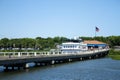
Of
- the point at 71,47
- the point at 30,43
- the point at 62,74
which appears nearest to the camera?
the point at 62,74

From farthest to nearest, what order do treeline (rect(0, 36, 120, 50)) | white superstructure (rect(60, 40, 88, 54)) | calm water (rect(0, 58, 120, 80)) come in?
treeline (rect(0, 36, 120, 50)) < white superstructure (rect(60, 40, 88, 54)) < calm water (rect(0, 58, 120, 80))

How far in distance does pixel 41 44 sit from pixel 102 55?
72249 millimetres

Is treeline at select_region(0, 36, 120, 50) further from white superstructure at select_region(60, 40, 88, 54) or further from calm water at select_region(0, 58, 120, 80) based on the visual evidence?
calm water at select_region(0, 58, 120, 80)

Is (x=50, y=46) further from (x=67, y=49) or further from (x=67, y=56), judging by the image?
(x=67, y=56)

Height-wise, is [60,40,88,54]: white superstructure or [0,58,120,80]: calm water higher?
[60,40,88,54]: white superstructure

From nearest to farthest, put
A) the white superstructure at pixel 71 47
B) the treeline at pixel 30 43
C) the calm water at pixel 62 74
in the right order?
the calm water at pixel 62 74 < the white superstructure at pixel 71 47 < the treeline at pixel 30 43

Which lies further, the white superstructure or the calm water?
the white superstructure

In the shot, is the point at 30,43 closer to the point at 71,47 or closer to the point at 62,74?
the point at 71,47

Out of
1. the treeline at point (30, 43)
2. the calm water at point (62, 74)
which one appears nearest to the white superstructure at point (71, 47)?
the calm water at point (62, 74)

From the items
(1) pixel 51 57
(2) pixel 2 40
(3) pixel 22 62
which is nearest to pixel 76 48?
(1) pixel 51 57

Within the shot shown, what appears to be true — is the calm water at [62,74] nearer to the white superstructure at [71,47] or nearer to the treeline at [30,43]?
the white superstructure at [71,47]

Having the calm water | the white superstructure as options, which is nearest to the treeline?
the white superstructure

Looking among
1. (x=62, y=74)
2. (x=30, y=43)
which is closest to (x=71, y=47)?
(x=62, y=74)

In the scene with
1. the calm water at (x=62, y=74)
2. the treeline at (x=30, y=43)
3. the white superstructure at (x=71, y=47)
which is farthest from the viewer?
the treeline at (x=30, y=43)
